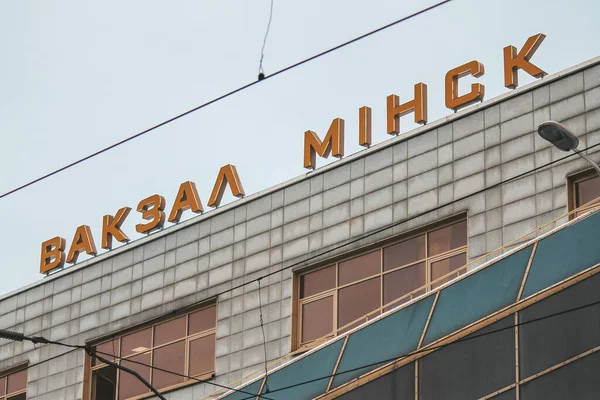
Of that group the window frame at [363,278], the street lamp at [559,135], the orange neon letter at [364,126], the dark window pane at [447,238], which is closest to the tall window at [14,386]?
the window frame at [363,278]

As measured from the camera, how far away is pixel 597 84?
29531 mm

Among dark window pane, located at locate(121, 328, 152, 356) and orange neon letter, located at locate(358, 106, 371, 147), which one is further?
dark window pane, located at locate(121, 328, 152, 356)

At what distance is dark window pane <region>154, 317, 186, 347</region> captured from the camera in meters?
38.6

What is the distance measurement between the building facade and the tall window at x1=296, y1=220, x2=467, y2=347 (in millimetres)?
38

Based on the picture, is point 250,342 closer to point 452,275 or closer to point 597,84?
point 452,275

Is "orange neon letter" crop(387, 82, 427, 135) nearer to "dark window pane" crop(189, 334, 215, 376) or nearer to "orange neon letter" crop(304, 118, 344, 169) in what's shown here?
"orange neon letter" crop(304, 118, 344, 169)

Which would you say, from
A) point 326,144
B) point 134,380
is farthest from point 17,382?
point 326,144

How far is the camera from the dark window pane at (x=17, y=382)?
43469 millimetres

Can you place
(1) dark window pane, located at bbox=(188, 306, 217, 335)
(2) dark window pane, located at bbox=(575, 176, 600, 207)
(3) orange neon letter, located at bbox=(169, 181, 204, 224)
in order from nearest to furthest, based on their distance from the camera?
(2) dark window pane, located at bbox=(575, 176, 600, 207), (1) dark window pane, located at bbox=(188, 306, 217, 335), (3) orange neon letter, located at bbox=(169, 181, 204, 224)

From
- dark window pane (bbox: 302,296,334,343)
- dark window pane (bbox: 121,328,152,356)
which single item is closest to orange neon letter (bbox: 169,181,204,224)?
dark window pane (bbox: 121,328,152,356)

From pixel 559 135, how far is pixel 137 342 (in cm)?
1886

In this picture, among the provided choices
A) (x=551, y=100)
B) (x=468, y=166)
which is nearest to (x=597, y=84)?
(x=551, y=100)

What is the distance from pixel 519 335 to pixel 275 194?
13.9m

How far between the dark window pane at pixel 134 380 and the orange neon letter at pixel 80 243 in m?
4.42
